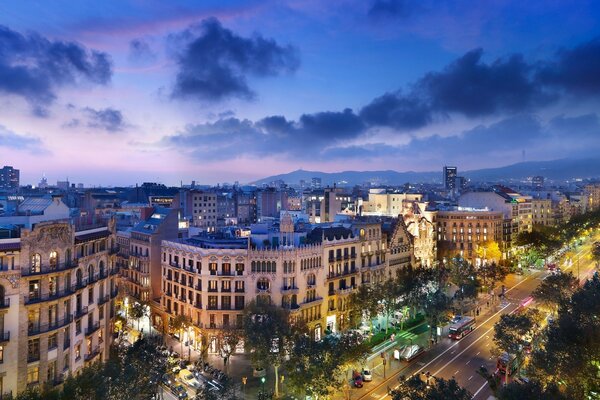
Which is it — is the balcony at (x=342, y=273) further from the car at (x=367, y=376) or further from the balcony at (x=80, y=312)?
the balcony at (x=80, y=312)

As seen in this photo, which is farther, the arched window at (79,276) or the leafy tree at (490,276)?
the leafy tree at (490,276)

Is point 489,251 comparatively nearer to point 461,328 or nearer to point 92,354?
point 461,328

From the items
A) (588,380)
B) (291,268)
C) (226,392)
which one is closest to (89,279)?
(226,392)

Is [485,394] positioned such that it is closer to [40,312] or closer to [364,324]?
[364,324]

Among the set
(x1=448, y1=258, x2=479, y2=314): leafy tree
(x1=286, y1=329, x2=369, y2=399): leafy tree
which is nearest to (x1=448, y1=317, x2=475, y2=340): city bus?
(x1=448, y1=258, x2=479, y2=314): leafy tree

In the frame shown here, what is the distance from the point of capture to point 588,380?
45125 mm

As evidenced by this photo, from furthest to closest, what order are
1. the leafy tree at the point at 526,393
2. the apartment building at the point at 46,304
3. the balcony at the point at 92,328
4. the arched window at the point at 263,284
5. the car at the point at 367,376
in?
the arched window at the point at 263,284
the car at the point at 367,376
the balcony at the point at 92,328
the apartment building at the point at 46,304
the leafy tree at the point at 526,393

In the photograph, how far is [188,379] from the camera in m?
64.1

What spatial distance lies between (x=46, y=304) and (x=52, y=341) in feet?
15.9

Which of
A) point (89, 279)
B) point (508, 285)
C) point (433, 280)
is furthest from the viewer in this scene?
point (508, 285)

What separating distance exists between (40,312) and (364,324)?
60.1 m

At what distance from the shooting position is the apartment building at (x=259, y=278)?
78750 mm

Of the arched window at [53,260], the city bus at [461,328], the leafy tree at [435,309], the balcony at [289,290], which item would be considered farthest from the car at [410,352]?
the arched window at [53,260]

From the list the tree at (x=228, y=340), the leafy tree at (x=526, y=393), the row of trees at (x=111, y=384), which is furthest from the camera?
the tree at (x=228, y=340)
